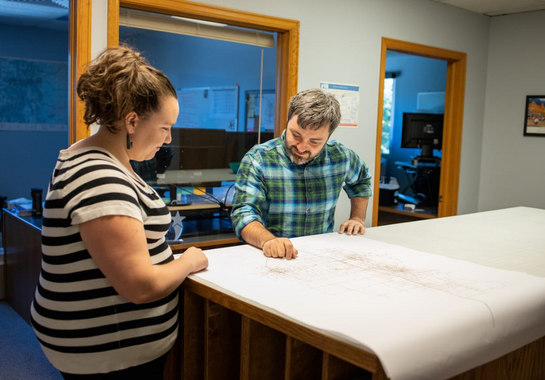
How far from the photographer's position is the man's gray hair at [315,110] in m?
1.92

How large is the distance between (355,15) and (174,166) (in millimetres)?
1723

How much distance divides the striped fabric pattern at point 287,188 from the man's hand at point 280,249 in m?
0.28

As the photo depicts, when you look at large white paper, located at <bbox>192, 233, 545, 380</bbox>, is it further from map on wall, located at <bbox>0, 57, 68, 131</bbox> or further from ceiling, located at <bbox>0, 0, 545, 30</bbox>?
map on wall, located at <bbox>0, 57, 68, 131</bbox>

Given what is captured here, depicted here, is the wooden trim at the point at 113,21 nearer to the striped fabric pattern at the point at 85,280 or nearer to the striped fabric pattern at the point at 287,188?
the striped fabric pattern at the point at 287,188

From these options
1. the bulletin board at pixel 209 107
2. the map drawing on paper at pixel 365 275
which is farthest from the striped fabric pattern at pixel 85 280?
the bulletin board at pixel 209 107

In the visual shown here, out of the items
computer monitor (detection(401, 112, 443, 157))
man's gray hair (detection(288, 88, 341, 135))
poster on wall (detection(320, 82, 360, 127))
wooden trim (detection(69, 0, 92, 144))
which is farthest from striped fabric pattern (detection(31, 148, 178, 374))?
computer monitor (detection(401, 112, 443, 157))

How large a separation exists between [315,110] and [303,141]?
128 millimetres

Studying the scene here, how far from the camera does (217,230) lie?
360cm

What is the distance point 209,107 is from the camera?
377 cm

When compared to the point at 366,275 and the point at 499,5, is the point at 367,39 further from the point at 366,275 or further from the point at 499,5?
the point at 366,275

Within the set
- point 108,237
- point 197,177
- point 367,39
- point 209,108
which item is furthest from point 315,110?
point 367,39

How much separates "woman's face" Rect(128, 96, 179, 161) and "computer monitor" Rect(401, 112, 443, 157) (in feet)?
15.9

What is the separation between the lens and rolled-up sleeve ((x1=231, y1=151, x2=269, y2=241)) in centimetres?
191

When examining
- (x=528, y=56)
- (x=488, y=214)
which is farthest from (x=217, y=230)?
(x=528, y=56)
